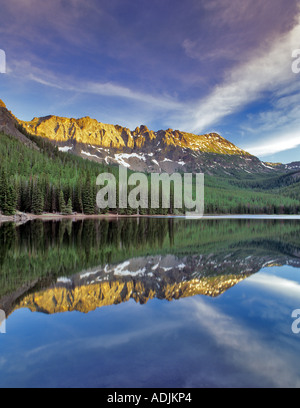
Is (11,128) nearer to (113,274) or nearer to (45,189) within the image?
(45,189)

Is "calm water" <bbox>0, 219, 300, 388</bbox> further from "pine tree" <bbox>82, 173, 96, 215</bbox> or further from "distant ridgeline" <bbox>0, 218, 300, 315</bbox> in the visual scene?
"pine tree" <bbox>82, 173, 96, 215</bbox>

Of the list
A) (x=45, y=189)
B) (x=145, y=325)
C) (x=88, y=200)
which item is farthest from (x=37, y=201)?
(x=145, y=325)

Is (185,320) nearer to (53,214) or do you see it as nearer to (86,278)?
(86,278)

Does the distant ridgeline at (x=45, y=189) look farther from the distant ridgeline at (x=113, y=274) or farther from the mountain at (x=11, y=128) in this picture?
the distant ridgeline at (x=113, y=274)

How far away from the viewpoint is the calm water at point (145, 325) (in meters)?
4.88

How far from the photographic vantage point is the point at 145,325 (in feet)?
23.2

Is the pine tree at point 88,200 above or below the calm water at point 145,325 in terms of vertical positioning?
above

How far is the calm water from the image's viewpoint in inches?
192

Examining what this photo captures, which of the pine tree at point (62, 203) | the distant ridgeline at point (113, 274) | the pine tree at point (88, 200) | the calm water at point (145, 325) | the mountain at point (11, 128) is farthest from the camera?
the mountain at point (11, 128)

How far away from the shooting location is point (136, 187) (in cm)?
10994

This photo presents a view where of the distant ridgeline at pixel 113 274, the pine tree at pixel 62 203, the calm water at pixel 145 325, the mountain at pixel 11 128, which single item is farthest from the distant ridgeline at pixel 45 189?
the calm water at pixel 145 325

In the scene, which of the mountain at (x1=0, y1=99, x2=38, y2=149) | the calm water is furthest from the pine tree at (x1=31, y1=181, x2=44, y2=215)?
the mountain at (x1=0, y1=99, x2=38, y2=149)

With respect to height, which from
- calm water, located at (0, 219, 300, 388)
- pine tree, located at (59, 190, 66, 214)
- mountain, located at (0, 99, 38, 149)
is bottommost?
calm water, located at (0, 219, 300, 388)

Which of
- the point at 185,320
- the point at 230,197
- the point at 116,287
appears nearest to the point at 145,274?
the point at 116,287
